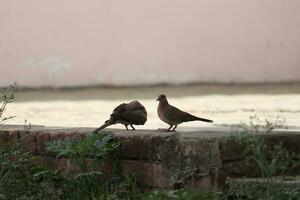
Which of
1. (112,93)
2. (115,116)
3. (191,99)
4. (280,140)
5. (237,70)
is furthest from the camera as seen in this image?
(237,70)

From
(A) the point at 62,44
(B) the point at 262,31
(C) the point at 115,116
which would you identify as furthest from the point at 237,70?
(C) the point at 115,116

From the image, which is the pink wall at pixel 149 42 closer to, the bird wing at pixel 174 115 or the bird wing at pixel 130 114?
the bird wing at pixel 130 114

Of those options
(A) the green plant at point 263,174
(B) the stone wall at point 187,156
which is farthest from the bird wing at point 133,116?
(A) the green plant at point 263,174

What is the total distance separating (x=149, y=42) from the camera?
29.6 feet

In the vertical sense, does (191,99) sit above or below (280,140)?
above

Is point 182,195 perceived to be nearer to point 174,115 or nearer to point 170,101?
point 174,115

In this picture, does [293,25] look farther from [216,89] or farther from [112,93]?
[112,93]

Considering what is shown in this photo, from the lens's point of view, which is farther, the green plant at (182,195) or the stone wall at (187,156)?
the stone wall at (187,156)

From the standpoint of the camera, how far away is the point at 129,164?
3.58m

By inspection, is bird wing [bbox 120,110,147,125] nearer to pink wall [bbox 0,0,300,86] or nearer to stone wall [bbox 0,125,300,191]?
stone wall [bbox 0,125,300,191]

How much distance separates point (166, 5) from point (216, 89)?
51.8 inches

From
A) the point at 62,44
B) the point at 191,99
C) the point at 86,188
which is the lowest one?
the point at 86,188

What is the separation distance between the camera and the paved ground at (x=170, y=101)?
18.7 ft

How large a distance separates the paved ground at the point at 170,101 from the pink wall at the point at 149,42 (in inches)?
13.1
